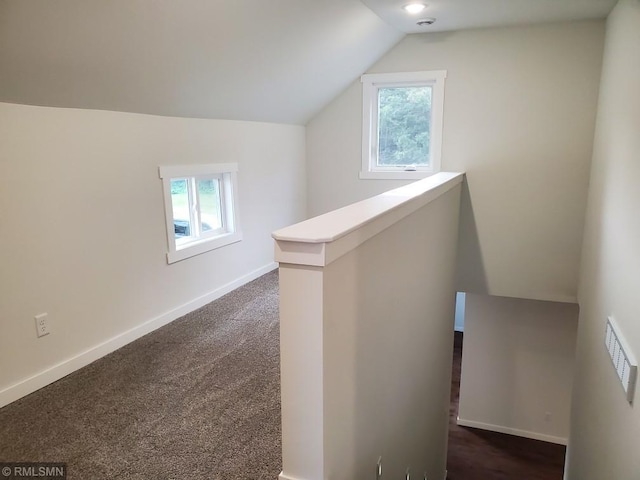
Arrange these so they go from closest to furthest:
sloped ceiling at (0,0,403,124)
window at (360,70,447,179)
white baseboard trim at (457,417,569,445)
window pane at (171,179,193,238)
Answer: sloped ceiling at (0,0,403,124), window pane at (171,179,193,238), window at (360,70,447,179), white baseboard trim at (457,417,569,445)

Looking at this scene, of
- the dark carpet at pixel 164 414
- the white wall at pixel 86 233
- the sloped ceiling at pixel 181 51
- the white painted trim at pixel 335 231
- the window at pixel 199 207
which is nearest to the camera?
the white painted trim at pixel 335 231

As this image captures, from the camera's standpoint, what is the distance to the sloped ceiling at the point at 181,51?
198 centimetres

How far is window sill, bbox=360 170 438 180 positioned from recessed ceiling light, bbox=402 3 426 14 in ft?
4.92

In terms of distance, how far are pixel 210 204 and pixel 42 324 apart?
66.5 inches

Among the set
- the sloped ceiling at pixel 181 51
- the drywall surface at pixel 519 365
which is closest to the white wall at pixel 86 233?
the sloped ceiling at pixel 181 51

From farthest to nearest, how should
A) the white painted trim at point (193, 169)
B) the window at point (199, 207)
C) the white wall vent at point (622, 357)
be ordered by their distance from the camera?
the window at point (199, 207) → the white painted trim at point (193, 169) → the white wall vent at point (622, 357)

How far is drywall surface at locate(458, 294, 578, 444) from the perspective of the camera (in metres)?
4.66

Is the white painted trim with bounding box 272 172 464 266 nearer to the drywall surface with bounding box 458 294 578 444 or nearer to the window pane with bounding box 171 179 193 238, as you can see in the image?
the window pane with bounding box 171 179 193 238

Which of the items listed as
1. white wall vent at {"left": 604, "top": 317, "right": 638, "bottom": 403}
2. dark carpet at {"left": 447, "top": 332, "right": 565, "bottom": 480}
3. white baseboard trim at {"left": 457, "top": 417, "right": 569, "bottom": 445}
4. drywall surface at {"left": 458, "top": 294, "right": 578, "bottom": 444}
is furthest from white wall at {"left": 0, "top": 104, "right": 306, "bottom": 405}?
white baseboard trim at {"left": 457, "top": 417, "right": 569, "bottom": 445}

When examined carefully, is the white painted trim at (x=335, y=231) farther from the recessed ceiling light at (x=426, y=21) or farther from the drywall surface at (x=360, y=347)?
the recessed ceiling light at (x=426, y=21)

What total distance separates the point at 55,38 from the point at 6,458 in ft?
5.82

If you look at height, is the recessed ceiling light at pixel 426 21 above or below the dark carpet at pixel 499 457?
above

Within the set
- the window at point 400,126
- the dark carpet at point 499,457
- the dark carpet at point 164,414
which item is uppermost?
the window at point 400,126

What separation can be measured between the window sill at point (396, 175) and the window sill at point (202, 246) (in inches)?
59.8
